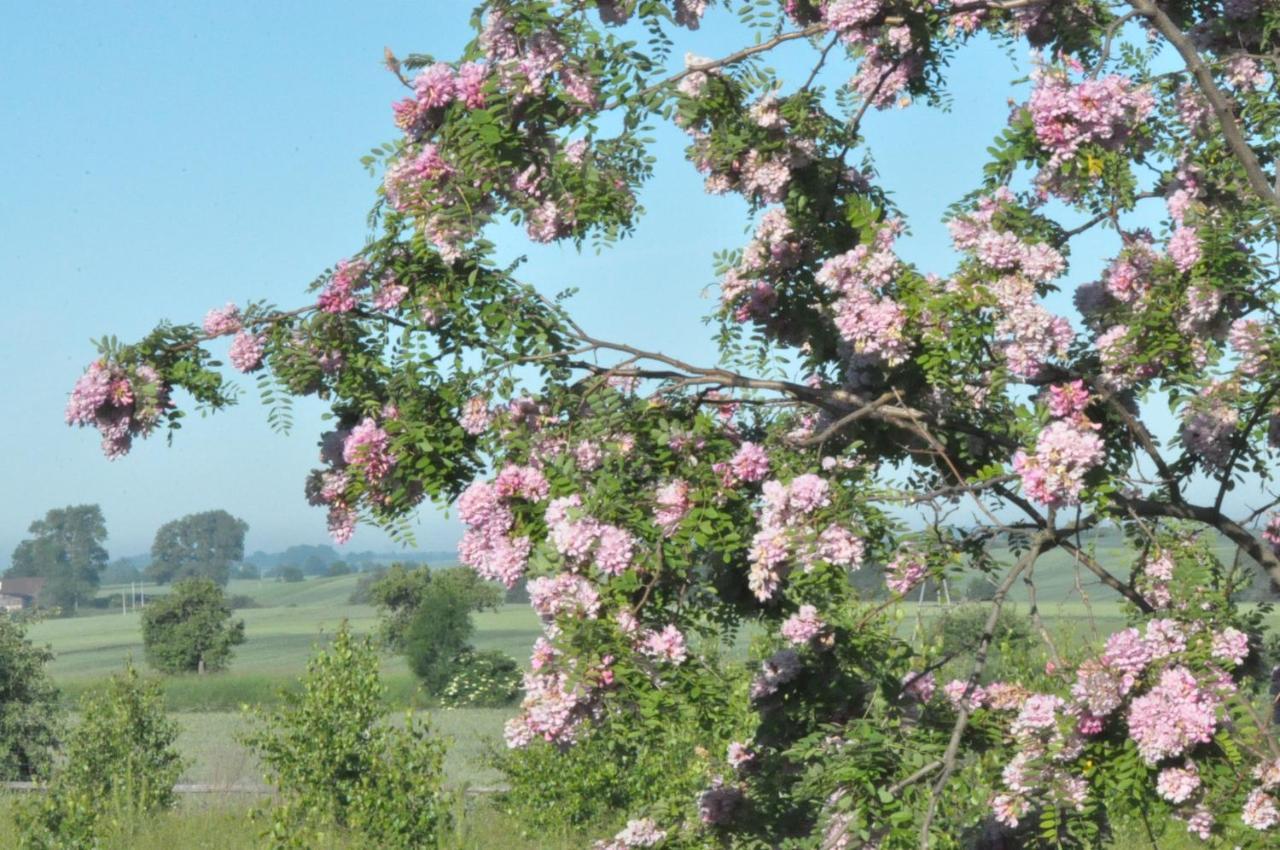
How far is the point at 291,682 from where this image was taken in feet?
113

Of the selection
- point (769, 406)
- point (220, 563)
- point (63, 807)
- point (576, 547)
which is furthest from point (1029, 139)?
→ point (220, 563)

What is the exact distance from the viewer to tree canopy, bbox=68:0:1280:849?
13.8 feet

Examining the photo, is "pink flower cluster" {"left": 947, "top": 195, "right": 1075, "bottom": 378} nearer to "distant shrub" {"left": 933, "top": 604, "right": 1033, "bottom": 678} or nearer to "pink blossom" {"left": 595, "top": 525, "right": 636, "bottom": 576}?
"distant shrub" {"left": 933, "top": 604, "right": 1033, "bottom": 678}

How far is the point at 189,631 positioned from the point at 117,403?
44.5m

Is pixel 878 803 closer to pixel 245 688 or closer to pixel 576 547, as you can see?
pixel 576 547

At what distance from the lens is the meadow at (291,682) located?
6492 mm

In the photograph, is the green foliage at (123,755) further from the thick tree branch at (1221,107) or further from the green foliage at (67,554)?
the green foliage at (67,554)

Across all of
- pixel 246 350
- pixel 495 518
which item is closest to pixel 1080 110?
pixel 495 518

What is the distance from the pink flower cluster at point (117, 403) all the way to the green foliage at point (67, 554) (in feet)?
365

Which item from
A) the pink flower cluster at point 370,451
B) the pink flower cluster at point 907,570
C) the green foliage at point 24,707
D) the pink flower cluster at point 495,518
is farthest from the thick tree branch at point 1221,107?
the green foliage at point 24,707

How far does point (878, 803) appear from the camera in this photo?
4312mm

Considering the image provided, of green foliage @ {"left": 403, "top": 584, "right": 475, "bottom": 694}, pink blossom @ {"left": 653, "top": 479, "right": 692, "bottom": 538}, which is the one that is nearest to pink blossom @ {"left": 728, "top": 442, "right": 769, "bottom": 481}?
pink blossom @ {"left": 653, "top": 479, "right": 692, "bottom": 538}

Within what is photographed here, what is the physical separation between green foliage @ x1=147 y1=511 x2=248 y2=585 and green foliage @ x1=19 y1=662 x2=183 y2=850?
102 m

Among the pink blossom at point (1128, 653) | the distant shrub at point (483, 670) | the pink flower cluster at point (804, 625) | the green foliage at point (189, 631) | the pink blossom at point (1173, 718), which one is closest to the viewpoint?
the pink blossom at point (1173, 718)
